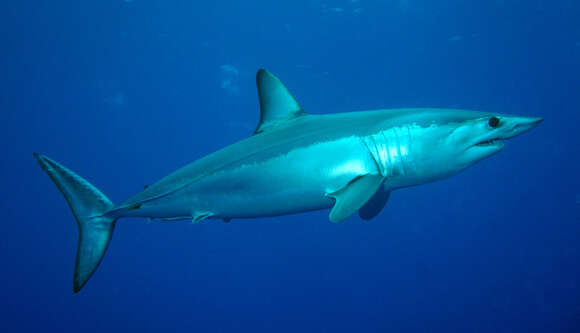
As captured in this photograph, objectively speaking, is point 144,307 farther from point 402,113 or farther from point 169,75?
point 402,113

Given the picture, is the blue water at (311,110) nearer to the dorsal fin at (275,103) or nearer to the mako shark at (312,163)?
the dorsal fin at (275,103)

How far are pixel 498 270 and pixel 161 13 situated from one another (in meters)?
28.4

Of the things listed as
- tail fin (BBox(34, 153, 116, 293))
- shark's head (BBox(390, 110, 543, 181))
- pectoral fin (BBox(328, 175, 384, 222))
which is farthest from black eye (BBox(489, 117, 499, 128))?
tail fin (BBox(34, 153, 116, 293))

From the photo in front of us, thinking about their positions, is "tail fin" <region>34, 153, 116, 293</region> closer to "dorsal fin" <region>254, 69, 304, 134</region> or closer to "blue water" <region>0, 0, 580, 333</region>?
"dorsal fin" <region>254, 69, 304, 134</region>

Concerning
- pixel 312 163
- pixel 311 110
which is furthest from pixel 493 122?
pixel 311 110

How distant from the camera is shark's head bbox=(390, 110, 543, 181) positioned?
97.4 inches

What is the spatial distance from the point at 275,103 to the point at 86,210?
8.62ft

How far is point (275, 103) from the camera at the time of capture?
3.66 meters

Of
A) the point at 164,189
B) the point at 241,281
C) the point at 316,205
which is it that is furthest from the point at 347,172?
the point at 241,281

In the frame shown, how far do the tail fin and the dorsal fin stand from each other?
2129mm

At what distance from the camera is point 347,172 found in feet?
9.21

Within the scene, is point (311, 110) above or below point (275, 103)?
above

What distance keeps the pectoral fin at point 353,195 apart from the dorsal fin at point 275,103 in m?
1.33

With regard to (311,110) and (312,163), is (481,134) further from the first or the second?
(311,110)
